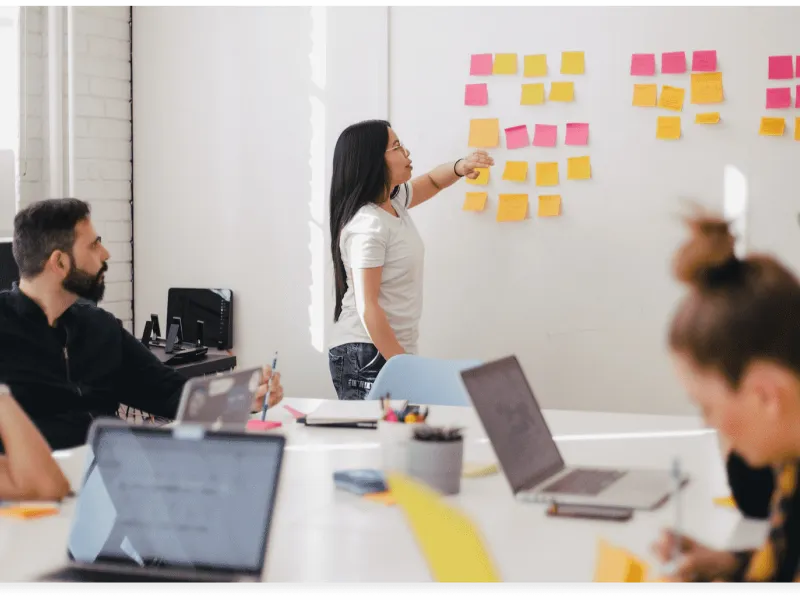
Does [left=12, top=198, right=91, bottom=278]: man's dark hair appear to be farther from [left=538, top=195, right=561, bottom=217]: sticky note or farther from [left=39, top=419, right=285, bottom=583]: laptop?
[left=538, top=195, right=561, bottom=217]: sticky note

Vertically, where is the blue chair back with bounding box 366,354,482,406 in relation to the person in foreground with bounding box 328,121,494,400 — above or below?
below

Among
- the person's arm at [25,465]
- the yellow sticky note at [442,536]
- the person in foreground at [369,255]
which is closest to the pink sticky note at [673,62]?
the person in foreground at [369,255]

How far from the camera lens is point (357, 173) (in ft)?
10.5

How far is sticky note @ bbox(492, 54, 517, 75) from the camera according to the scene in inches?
143

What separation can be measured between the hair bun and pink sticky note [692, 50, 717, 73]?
2511mm

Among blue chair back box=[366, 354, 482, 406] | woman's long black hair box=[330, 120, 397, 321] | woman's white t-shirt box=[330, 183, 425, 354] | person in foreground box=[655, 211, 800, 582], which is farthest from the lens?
woman's long black hair box=[330, 120, 397, 321]

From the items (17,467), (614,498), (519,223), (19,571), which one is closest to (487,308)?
(519,223)

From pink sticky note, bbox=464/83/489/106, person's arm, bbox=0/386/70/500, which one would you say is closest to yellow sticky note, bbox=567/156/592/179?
pink sticky note, bbox=464/83/489/106

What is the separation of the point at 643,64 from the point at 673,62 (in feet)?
0.35

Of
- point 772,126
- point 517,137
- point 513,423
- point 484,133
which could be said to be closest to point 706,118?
point 772,126

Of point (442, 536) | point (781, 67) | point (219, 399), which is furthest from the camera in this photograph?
point (781, 67)

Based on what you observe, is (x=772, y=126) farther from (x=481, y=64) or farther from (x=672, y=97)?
(x=481, y=64)

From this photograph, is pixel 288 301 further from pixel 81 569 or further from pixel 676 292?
pixel 81 569

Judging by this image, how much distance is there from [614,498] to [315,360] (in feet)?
8.09
